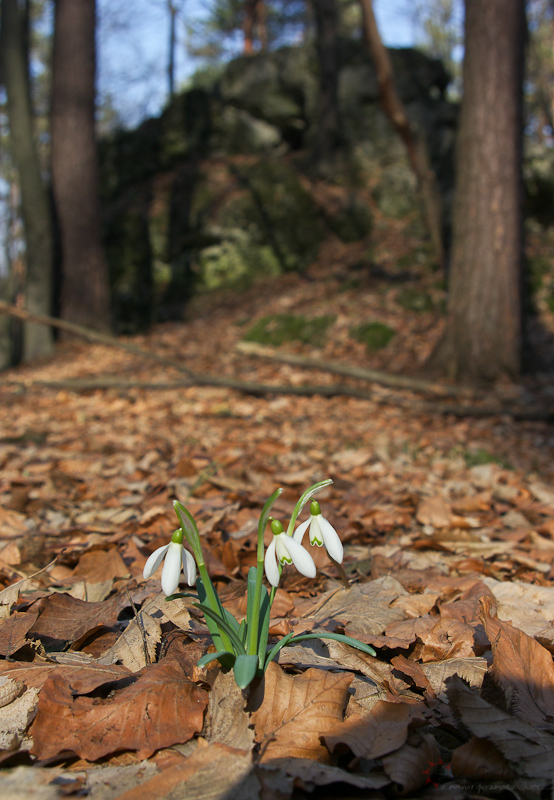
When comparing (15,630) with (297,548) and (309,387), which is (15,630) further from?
(309,387)

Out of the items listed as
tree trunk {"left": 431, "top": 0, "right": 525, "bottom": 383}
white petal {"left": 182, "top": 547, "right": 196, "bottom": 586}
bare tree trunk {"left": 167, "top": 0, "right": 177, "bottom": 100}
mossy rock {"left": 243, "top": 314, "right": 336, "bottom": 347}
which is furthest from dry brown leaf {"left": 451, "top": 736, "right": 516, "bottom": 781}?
bare tree trunk {"left": 167, "top": 0, "right": 177, "bottom": 100}

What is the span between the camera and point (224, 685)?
127cm

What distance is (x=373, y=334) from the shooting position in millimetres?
7492

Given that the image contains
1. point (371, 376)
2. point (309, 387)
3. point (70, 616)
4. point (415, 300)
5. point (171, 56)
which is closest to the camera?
point (70, 616)

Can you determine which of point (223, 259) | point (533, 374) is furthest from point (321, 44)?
point (533, 374)

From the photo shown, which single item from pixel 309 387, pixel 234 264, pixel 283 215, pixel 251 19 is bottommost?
pixel 309 387

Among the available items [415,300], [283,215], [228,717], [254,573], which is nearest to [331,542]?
[254,573]

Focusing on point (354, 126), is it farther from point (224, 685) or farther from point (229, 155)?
point (224, 685)

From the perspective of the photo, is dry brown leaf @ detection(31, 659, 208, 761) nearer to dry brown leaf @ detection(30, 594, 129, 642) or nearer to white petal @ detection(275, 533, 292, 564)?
dry brown leaf @ detection(30, 594, 129, 642)

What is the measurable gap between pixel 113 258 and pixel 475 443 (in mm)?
8913

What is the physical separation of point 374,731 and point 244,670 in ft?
1.12

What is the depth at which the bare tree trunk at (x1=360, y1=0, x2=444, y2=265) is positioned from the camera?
7953 millimetres

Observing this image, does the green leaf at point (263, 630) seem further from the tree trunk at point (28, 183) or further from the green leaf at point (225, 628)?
the tree trunk at point (28, 183)

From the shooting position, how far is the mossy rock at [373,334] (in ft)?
24.0
